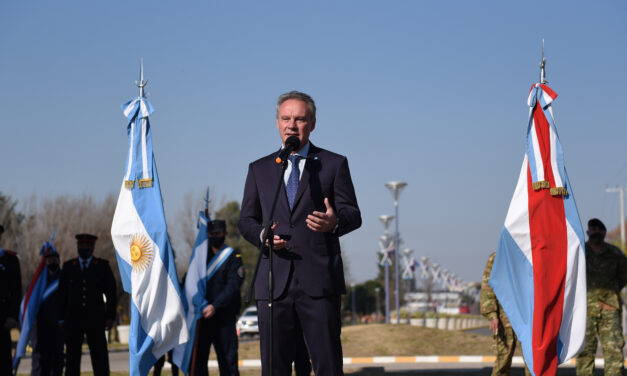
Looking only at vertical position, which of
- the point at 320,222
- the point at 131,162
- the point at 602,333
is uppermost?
the point at 131,162

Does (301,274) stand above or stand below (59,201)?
below

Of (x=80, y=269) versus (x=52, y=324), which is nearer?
(x=80, y=269)

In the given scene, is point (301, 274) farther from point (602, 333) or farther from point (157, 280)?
point (602, 333)

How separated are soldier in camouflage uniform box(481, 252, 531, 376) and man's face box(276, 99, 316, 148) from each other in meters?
5.73

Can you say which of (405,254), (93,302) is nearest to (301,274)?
(93,302)

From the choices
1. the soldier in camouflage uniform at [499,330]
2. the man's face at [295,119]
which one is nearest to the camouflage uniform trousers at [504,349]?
the soldier in camouflage uniform at [499,330]

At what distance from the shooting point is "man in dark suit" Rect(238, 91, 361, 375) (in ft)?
14.5

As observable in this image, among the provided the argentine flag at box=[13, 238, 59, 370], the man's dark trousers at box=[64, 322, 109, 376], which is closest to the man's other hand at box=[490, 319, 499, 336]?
the man's dark trousers at box=[64, 322, 109, 376]

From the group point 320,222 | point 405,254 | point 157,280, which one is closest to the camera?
point 320,222

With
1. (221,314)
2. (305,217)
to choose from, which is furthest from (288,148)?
(221,314)

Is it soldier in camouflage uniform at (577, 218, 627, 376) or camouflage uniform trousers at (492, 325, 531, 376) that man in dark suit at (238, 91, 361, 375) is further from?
soldier in camouflage uniform at (577, 218, 627, 376)

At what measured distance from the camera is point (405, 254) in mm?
52750

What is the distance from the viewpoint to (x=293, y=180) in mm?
4711

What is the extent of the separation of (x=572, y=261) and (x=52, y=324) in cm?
848
